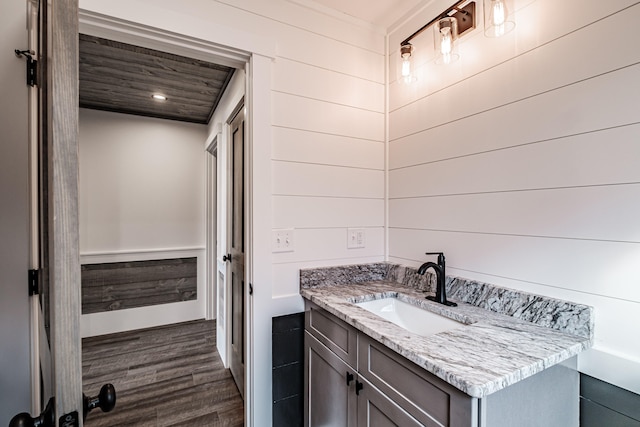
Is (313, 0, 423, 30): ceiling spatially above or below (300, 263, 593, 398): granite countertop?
above

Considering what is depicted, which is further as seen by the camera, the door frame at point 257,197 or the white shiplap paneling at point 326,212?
the white shiplap paneling at point 326,212

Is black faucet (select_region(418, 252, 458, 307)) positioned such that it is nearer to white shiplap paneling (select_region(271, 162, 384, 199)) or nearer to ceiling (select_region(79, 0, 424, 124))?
white shiplap paneling (select_region(271, 162, 384, 199))

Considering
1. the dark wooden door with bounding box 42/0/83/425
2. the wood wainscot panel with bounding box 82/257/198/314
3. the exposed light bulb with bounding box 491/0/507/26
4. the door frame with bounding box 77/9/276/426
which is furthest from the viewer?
the wood wainscot panel with bounding box 82/257/198/314

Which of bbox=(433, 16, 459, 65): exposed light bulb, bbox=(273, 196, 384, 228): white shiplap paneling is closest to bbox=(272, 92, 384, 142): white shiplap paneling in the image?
bbox=(273, 196, 384, 228): white shiplap paneling

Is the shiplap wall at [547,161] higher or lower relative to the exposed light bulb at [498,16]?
lower

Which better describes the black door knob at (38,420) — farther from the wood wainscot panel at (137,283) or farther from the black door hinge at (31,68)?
the wood wainscot panel at (137,283)

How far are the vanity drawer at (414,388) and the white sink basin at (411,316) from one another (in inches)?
→ 14.5

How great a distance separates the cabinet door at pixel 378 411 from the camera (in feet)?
3.03

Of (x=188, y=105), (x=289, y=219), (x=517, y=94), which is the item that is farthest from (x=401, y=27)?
(x=188, y=105)

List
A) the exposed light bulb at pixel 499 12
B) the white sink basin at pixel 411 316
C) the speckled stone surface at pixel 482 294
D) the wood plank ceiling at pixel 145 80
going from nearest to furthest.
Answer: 1. the speckled stone surface at pixel 482 294
2. the exposed light bulb at pixel 499 12
3. the white sink basin at pixel 411 316
4. the wood plank ceiling at pixel 145 80

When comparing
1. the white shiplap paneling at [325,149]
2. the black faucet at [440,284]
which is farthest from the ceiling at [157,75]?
the black faucet at [440,284]

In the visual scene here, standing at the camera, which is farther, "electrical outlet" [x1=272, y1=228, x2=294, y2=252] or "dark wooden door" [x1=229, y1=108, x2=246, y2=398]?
"dark wooden door" [x1=229, y1=108, x2=246, y2=398]

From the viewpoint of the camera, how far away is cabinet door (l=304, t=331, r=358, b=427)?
1.20 metres

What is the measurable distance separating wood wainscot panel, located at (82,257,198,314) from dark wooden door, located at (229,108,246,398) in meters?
1.46
